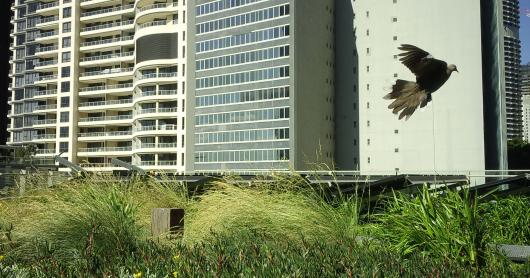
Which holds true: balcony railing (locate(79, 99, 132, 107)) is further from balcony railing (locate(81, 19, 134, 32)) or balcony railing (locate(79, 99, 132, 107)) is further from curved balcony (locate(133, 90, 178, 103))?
balcony railing (locate(81, 19, 134, 32))

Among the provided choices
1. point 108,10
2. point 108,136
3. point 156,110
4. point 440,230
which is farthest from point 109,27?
point 440,230

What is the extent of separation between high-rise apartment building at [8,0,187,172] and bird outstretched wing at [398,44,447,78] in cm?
3017

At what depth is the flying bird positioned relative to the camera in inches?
2667

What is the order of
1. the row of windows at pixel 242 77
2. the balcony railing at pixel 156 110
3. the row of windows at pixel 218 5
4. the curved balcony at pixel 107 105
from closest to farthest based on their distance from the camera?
the row of windows at pixel 242 77, the row of windows at pixel 218 5, the balcony railing at pixel 156 110, the curved balcony at pixel 107 105

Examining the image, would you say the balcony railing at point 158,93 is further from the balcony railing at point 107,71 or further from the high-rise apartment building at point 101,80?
the balcony railing at point 107,71

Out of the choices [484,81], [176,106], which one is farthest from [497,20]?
[176,106]

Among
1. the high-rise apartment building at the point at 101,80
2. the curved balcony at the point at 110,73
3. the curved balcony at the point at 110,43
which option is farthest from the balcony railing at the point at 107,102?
the curved balcony at the point at 110,43

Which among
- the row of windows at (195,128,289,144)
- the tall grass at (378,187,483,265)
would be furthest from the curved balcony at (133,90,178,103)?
the tall grass at (378,187,483,265)

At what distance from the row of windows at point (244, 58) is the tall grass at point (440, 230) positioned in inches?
2512

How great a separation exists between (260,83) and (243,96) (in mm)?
3107

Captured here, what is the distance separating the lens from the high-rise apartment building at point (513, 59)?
5020 inches

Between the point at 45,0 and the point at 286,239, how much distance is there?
96.0 meters

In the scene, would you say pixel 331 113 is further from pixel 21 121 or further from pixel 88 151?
pixel 21 121

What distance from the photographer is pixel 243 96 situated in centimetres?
7300
